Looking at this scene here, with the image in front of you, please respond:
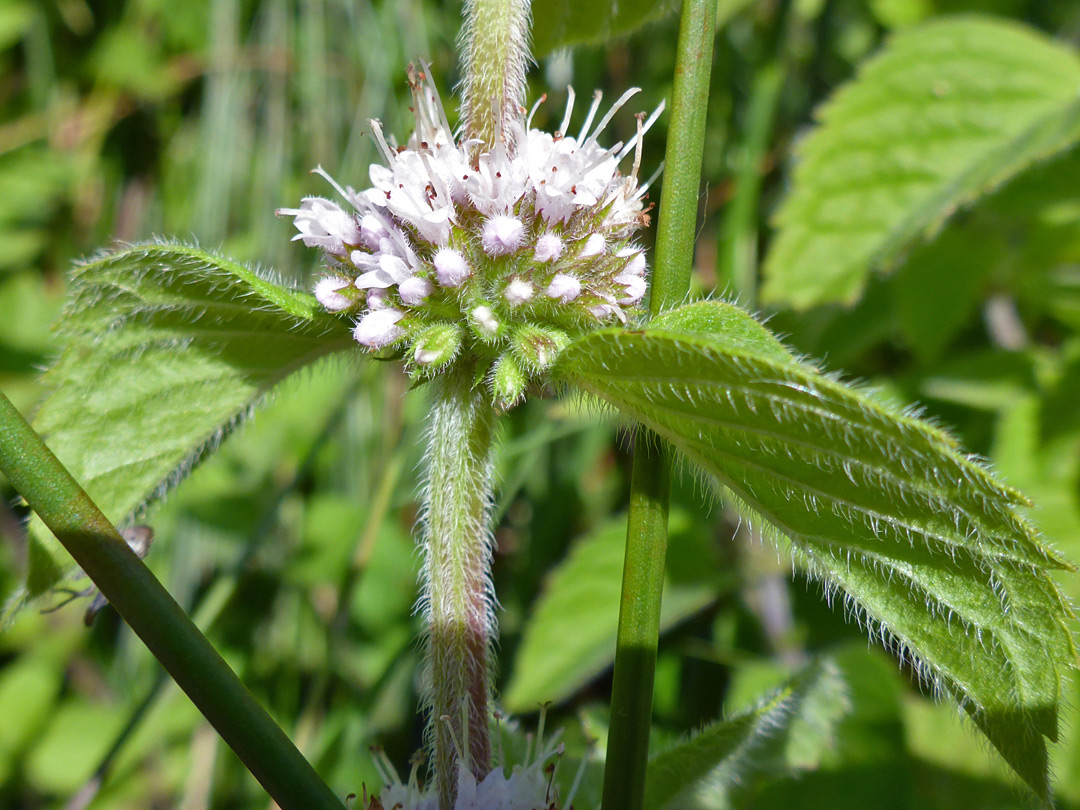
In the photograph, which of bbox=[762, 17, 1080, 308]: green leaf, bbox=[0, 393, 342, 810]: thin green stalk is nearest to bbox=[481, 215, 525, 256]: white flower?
bbox=[0, 393, 342, 810]: thin green stalk

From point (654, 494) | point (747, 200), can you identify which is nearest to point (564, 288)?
point (654, 494)

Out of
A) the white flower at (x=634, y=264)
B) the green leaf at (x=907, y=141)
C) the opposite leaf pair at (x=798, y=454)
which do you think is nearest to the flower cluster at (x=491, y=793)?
the opposite leaf pair at (x=798, y=454)

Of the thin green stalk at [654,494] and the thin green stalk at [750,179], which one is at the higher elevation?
the thin green stalk at [750,179]

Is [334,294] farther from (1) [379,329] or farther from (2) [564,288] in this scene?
(2) [564,288]

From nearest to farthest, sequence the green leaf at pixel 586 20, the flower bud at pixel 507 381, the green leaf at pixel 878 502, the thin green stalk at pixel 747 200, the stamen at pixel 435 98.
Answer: the green leaf at pixel 878 502
the flower bud at pixel 507 381
the stamen at pixel 435 98
the green leaf at pixel 586 20
the thin green stalk at pixel 747 200

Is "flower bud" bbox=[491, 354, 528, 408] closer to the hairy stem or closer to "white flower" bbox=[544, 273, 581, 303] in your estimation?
"white flower" bbox=[544, 273, 581, 303]

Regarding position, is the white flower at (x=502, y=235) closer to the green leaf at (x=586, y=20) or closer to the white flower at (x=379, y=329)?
the white flower at (x=379, y=329)
